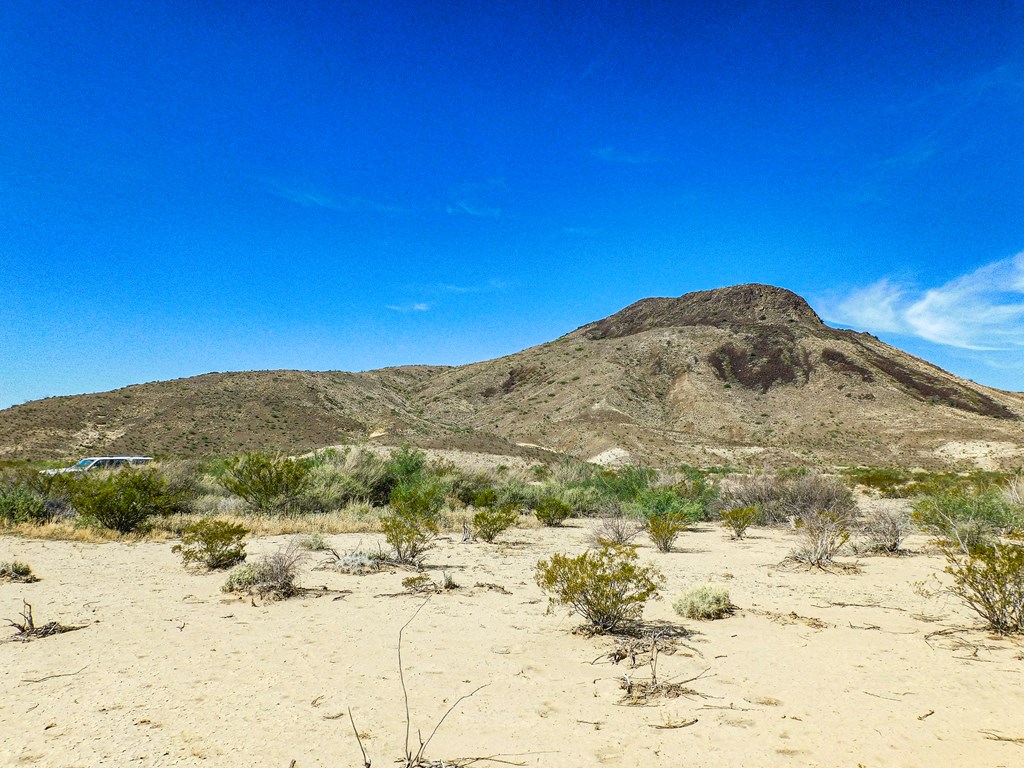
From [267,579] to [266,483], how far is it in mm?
7920

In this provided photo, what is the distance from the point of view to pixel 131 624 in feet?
20.2

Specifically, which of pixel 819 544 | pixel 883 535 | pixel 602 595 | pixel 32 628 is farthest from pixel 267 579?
pixel 883 535

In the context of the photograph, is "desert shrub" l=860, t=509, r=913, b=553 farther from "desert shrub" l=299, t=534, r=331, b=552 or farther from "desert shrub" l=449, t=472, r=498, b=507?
"desert shrub" l=299, t=534, r=331, b=552

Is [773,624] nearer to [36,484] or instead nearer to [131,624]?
[131,624]

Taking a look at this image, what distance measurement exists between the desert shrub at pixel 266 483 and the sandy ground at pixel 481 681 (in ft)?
21.7

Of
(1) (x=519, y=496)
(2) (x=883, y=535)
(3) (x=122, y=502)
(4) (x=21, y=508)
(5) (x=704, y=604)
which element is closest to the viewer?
(5) (x=704, y=604)

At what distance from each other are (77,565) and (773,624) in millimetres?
10214

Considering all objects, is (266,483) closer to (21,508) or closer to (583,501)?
(21,508)

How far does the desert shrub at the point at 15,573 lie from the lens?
766 cm

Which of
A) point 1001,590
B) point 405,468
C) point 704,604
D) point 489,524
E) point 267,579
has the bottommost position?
point 704,604

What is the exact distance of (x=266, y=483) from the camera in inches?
583

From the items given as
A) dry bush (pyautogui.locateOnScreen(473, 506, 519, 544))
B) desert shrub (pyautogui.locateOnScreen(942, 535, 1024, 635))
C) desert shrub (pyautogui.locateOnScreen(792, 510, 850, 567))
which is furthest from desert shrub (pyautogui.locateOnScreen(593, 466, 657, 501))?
desert shrub (pyautogui.locateOnScreen(942, 535, 1024, 635))

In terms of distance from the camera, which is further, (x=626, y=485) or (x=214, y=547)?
(x=626, y=485)

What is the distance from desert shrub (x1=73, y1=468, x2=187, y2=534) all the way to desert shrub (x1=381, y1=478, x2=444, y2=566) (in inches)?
199
